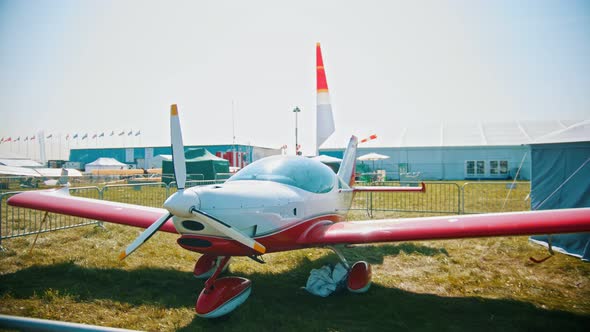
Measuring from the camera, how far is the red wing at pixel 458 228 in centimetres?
443

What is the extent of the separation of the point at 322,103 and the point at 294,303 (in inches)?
656

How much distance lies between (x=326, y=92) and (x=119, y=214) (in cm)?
1565

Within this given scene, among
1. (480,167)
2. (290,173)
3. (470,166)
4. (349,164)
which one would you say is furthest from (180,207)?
(480,167)

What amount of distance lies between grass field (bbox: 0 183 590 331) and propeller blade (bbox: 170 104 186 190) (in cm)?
176

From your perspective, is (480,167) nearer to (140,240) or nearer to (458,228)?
(458,228)

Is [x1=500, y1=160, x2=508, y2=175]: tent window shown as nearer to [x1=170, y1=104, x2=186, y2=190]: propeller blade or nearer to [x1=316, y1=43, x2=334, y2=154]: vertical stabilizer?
[x1=316, y1=43, x2=334, y2=154]: vertical stabilizer

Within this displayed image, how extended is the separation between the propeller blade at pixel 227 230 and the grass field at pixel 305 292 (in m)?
0.95

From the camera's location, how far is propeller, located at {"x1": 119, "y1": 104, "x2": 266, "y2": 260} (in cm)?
386

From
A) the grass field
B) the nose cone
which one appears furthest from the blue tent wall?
the nose cone

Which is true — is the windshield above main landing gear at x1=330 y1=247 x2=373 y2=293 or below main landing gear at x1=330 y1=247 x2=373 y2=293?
above

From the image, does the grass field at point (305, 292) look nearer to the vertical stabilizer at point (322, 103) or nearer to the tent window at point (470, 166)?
the vertical stabilizer at point (322, 103)

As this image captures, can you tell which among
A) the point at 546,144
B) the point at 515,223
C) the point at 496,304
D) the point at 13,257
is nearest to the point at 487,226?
the point at 515,223

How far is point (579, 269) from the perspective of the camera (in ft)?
20.6

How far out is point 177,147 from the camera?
4.39 metres
